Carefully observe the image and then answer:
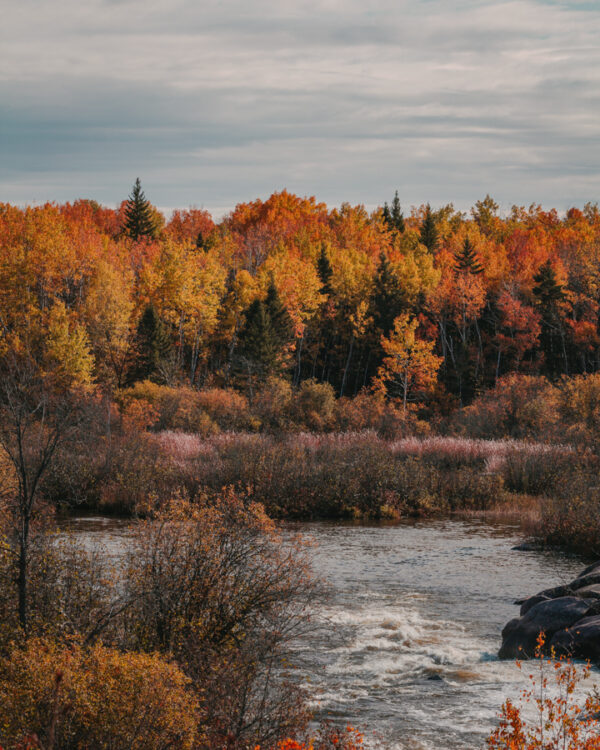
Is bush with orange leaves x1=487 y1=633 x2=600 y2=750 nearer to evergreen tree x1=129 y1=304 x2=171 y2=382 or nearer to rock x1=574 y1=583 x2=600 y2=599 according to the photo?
rock x1=574 y1=583 x2=600 y2=599

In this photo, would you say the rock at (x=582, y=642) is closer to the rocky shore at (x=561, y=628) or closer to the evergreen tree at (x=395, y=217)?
the rocky shore at (x=561, y=628)

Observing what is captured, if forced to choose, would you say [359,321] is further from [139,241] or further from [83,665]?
[83,665]

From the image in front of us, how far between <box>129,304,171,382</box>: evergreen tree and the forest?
0.25 metres

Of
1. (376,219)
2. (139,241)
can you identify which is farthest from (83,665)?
(376,219)

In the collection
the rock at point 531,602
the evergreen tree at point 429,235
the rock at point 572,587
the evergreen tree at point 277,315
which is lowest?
the rock at point 531,602

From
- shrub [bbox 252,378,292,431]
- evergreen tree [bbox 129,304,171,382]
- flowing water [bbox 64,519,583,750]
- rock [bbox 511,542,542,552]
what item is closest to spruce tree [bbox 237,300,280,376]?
shrub [bbox 252,378,292,431]

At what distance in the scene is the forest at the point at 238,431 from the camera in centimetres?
1082

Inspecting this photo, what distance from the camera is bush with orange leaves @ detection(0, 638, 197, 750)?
8.77 meters

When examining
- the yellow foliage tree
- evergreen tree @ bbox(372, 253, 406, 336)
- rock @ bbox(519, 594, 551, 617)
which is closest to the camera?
rock @ bbox(519, 594, 551, 617)

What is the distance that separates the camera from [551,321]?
7856 cm

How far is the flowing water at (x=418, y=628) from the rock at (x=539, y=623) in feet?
1.16

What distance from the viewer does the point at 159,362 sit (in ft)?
217

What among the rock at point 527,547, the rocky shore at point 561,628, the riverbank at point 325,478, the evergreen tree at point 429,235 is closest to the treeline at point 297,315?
the evergreen tree at point 429,235

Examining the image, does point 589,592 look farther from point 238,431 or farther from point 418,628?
point 238,431
